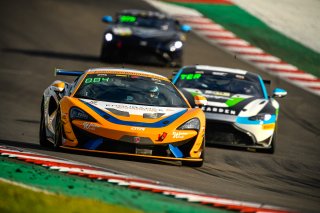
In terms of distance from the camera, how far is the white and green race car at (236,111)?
50.1 feet

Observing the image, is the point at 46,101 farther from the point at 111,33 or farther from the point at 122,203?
the point at 111,33

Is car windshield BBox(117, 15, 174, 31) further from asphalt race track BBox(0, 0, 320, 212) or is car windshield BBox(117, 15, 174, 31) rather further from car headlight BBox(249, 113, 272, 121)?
car headlight BBox(249, 113, 272, 121)

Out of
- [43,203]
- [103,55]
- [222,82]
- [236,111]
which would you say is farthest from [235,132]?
[103,55]

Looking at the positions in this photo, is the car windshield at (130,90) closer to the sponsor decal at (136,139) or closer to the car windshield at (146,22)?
the sponsor decal at (136,139)

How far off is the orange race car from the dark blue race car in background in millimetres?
12452

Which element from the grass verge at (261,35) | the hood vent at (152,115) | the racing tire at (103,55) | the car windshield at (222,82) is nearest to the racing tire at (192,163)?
the hood vent at (152,115)

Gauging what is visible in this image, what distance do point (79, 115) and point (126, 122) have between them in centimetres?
53

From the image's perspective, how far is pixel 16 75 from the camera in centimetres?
2320

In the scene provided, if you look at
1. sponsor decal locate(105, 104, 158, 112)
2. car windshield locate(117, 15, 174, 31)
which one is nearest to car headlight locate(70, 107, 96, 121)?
sponsor decal locate(105, 104, 158, 112)

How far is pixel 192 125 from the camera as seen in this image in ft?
38.5

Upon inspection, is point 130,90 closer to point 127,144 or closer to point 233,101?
point 127,144

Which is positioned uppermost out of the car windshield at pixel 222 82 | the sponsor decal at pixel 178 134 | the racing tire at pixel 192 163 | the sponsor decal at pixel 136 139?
the sponsor decal at pixel 178 134

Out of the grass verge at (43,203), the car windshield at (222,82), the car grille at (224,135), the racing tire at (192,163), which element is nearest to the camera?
the grass verge at (43,203)

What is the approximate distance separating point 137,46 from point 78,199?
1742 cm
